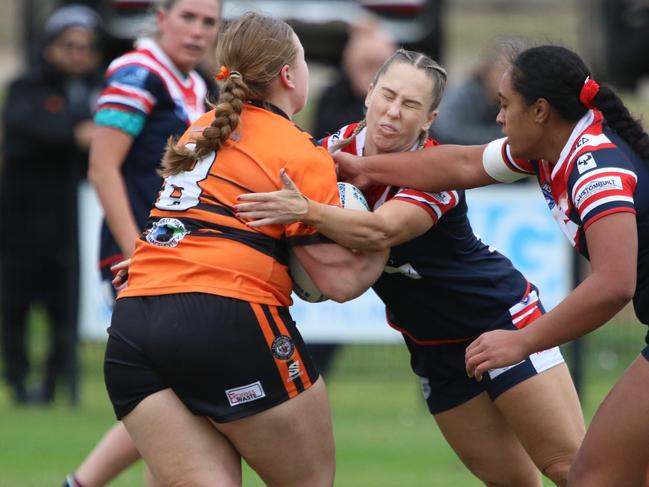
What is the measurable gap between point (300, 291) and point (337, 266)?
18 cm

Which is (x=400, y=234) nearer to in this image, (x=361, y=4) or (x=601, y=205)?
(x=601, y=205)

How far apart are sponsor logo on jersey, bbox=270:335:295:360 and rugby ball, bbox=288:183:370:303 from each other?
→ 207mm

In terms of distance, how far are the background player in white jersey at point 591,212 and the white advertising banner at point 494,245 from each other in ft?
15.4

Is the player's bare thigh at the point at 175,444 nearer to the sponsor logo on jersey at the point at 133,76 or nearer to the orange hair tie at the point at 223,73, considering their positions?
the orange hair tie at the point at 223,73

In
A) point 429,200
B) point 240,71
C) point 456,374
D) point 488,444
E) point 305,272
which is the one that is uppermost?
point 240,71

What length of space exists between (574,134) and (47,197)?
19.4 ft

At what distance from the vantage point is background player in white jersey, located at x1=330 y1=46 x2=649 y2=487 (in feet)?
12.4

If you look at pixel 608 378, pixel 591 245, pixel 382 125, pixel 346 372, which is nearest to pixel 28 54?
pixel 346 372

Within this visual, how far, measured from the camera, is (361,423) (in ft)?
27.8

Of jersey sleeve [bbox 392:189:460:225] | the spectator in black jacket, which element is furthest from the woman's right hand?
the spectator in black jacket

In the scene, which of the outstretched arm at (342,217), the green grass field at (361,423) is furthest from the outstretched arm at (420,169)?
the green grass field at (361,423)

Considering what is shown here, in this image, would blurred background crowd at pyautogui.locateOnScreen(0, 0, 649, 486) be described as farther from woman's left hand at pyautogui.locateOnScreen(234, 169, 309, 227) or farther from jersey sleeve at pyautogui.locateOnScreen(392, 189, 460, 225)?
woman's left hand at pyautogui.locateOnScreen(234, 169, 309, 227)

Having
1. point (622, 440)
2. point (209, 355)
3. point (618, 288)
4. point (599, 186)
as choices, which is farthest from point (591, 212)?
point (209, 355)

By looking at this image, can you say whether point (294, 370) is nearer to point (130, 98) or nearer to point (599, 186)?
point (599, 186)
